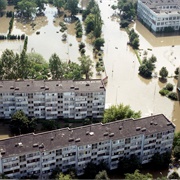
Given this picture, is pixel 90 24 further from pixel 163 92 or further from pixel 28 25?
pixel 163 92

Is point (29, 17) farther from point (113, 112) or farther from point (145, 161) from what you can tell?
point (145, 161)

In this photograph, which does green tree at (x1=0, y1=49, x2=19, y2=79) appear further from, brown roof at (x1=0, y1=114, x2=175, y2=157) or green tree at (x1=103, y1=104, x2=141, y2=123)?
brown roof at (x1=0, y1=114, x2=175, y2=157)

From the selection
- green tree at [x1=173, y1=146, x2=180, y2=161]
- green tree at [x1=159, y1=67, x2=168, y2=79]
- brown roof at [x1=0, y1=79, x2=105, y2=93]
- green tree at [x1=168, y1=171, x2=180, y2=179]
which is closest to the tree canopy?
green tree at [x1=173, y1=146, x2=180, y2=161]

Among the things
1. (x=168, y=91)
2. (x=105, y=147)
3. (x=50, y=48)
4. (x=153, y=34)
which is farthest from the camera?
(x=153, y=34)

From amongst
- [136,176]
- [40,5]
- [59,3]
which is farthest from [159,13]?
[136,176]

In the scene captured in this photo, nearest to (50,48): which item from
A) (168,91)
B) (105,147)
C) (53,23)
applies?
(53,23)

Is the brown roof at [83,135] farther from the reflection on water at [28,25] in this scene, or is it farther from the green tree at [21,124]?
the reflection on water at [28,25]
